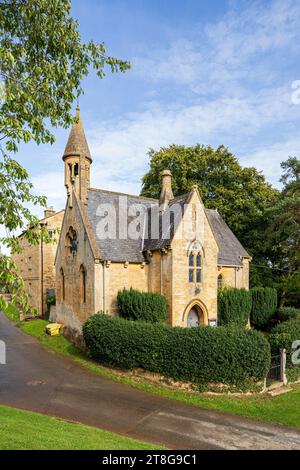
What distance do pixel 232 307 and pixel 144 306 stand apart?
8.18m

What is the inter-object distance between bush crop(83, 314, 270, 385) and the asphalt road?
1.56 metres

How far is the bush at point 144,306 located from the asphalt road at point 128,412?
169 inches

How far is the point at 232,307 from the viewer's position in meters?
25.3

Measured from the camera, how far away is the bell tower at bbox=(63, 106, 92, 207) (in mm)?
24375

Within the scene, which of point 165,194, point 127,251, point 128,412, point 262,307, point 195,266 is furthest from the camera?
point 262,307

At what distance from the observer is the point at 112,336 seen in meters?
17.9

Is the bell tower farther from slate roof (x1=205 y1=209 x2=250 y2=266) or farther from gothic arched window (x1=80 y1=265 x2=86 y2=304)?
slate roof (x1=205 y1=209 x2=250 y2=266)

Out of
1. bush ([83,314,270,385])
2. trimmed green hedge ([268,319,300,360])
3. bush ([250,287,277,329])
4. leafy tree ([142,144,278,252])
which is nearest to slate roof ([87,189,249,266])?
bush ([250,287,277,329])

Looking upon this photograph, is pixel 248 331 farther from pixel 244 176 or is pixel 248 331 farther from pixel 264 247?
pixel 244 176

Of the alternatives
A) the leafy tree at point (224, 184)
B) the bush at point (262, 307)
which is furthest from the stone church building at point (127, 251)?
the leafy tree at point (224, 184)

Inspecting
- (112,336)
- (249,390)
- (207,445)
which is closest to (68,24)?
(207,445)

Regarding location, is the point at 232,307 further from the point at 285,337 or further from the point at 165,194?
the point at 165,194

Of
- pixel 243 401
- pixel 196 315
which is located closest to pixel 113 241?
pixel 196 315
